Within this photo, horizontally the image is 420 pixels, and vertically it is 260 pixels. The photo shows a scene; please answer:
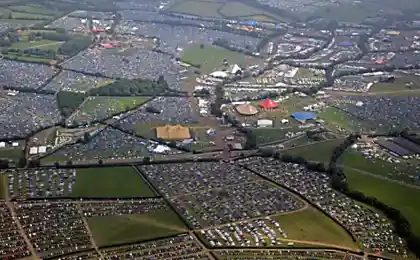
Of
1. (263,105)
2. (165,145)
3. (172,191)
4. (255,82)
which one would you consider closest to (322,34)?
(255,82)

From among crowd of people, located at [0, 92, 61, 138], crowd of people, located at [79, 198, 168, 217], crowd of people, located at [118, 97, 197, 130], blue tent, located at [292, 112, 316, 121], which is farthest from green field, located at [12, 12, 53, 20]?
crowd of people, located at [79, 198, 168, 217]

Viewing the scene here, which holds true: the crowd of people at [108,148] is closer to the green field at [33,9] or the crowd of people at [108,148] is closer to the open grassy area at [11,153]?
the open grassy area at [11,153]

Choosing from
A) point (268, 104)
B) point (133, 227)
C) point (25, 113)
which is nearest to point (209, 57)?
point (268, 104)

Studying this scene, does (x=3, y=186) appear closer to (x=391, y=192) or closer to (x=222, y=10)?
(x=391, y=192)

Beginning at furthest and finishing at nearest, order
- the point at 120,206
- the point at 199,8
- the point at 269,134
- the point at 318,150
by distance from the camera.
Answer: the point at 199,8 → the point at 269,134 → the point at 318,150 → the point at 120,206

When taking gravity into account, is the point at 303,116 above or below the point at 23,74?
above

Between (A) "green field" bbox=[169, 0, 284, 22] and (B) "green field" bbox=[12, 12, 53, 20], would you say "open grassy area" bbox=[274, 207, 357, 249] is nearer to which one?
(A) "green field" bbox=[169, 0, 284, 22]

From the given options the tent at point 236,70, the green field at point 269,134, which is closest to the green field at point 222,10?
the tent at point 236,70
